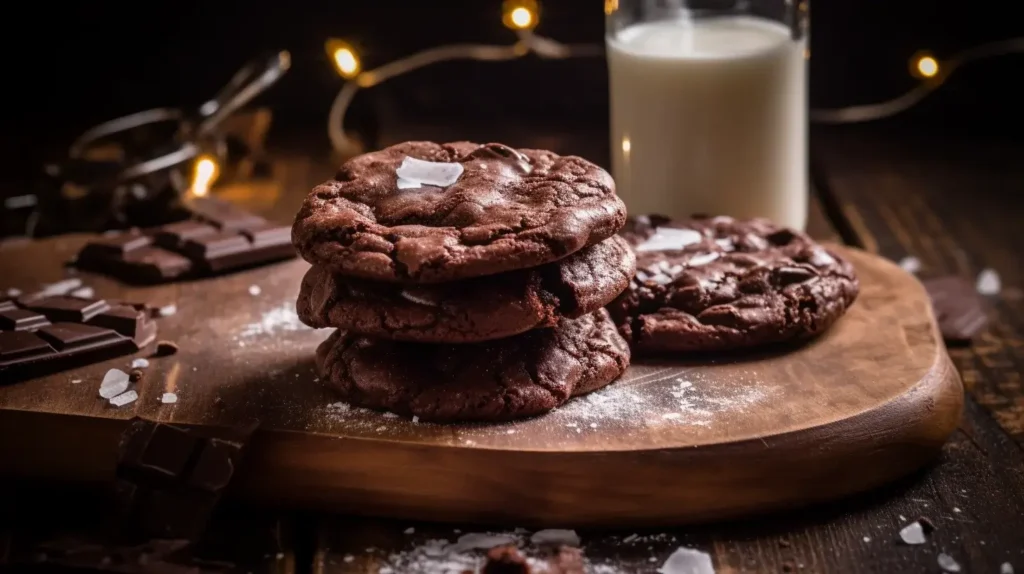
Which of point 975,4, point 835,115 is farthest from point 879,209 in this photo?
point 975,4

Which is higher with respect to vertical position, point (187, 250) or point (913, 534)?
point (187, 250)

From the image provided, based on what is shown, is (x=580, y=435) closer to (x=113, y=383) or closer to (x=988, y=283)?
(x=113, y=383)

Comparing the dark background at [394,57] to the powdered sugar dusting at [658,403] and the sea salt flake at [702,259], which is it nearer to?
the sea salt flake at [702,259]

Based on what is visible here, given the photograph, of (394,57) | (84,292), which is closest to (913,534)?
(84,292)

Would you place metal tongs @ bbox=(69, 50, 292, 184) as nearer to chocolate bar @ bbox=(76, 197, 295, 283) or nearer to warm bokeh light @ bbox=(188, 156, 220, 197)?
warm bokeh light @ bbox=(188, 156, 220, 197)

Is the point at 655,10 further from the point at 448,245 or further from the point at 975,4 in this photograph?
the point at 975,4

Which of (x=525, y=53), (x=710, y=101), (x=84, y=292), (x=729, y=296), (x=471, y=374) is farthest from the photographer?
(x=525, y=53)

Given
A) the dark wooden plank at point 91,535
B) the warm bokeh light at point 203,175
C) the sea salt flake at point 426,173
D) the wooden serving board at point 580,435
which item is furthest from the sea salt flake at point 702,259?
the warm bokeh light at point 203,175
